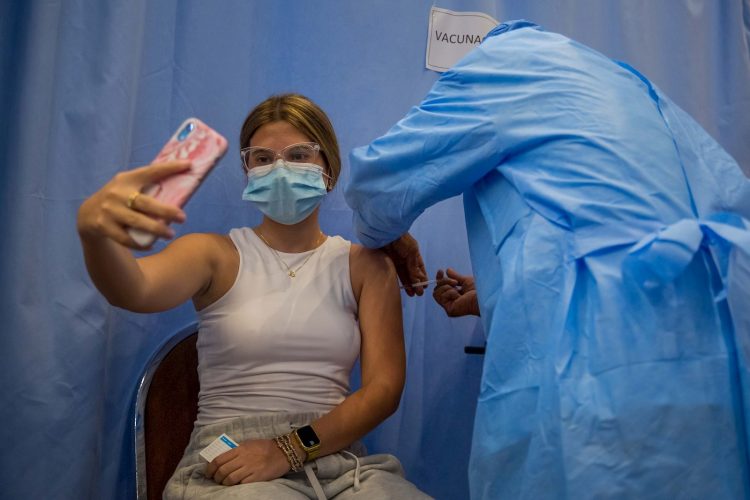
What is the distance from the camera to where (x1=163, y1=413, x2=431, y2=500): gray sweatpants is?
59.4 inches

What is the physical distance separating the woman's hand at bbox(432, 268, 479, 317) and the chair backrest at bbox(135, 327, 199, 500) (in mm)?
620

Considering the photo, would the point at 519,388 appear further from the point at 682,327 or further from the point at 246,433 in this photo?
the point at 246,433

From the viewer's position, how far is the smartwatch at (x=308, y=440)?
1573 millimetres

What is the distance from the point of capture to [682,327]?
117 cm

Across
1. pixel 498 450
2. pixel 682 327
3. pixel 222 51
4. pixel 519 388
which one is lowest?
pixel 498 450

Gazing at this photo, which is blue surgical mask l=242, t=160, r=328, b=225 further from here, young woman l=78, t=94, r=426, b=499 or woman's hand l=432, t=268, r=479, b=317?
woman's hand l=432, t=268, r=479, b=317

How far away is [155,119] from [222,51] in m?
0.25

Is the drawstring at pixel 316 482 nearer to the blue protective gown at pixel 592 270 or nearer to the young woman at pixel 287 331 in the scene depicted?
the young woman at pixel 287 331

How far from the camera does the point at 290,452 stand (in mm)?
1562

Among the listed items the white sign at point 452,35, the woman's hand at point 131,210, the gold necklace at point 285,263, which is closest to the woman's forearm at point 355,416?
the gold necklace at point 285,263

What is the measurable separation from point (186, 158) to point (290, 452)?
2.24 ft

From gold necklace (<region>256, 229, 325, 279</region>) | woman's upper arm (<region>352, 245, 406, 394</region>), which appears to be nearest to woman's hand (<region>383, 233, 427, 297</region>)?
woman's upper arm (<region>352, 245, 406, 394</region>)

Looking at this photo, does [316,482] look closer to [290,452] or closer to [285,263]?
[290,452]

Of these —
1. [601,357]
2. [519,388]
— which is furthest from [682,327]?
[519,388]
